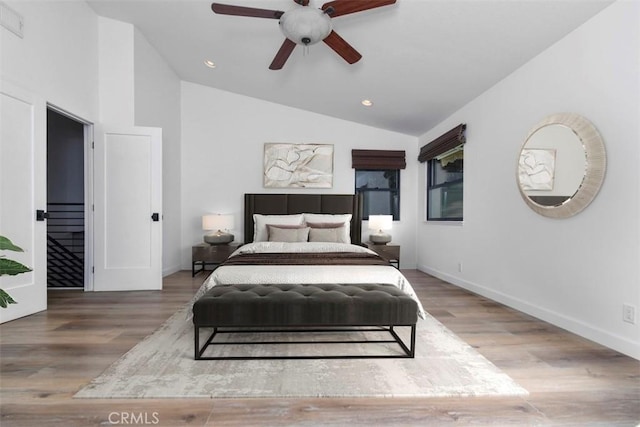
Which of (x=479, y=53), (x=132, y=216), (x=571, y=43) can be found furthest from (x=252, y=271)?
(x=571, y=43)

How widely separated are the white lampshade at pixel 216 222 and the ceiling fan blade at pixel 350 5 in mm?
3451

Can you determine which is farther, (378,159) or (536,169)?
(378,159)

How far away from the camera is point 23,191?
3.06 meters

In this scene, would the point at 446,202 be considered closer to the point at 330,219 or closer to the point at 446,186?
the point at 446,186

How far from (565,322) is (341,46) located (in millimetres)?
2950

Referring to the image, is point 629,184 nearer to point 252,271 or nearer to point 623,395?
point 623,395

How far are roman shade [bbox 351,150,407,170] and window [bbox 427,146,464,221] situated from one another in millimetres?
503

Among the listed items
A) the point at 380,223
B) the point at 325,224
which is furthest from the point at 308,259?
the point at 380,223

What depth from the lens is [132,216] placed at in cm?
409

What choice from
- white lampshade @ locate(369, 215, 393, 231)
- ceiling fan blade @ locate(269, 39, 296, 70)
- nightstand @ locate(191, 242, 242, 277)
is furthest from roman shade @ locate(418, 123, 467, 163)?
nightstand @ locate(191, 242, 242, 277)

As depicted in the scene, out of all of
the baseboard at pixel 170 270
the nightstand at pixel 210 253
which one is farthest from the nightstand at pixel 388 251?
the baseboard at pixel 170 270

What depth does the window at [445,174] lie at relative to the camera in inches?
181

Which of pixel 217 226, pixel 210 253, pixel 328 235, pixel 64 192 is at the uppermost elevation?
pixel 64 192

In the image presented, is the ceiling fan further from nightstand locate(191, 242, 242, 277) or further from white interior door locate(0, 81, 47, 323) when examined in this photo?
nightstand locate(191, 242, 242, 277)
